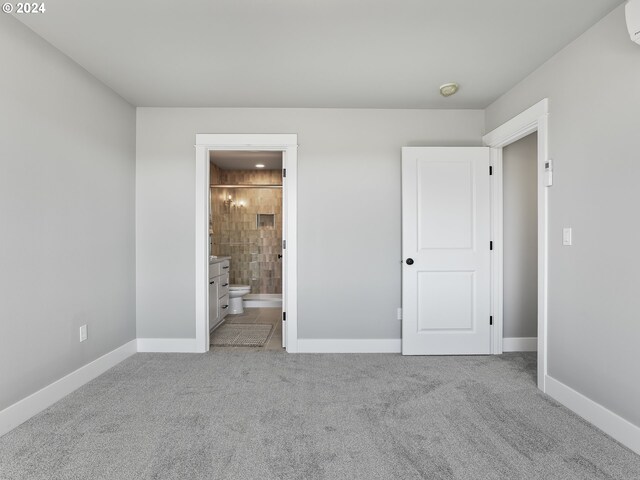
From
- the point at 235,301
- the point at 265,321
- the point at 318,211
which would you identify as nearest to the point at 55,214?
the point at 318,211

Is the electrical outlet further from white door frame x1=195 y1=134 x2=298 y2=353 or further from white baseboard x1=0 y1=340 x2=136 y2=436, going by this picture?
white door frame x1=195 y1=134 x2=298 y2=353

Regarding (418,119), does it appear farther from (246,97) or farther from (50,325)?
(50,325)

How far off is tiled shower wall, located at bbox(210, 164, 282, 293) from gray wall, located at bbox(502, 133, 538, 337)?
401 centimetres

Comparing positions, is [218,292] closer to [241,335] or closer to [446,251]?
[241,335]

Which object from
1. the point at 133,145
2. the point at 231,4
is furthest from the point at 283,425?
the point at 133,145

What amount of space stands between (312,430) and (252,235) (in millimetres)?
4842

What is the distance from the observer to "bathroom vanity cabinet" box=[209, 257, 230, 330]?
4.20 meters

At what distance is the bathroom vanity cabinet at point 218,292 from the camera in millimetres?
4199

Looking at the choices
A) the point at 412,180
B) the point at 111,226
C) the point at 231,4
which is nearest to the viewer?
the point at 231,4

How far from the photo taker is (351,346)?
3398mm

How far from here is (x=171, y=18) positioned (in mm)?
2008

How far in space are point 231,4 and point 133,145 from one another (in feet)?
6.59

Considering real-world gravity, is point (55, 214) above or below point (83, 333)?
above

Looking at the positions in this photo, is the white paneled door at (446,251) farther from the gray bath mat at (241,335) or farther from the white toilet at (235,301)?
the white toilet at (235,301)
